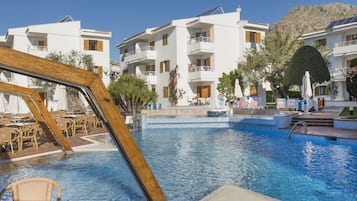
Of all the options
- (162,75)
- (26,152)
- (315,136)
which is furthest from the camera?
(162,75)

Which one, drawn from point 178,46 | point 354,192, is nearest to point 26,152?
point 354,192

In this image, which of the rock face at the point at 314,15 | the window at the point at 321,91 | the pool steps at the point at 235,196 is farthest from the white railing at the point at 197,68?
the rock face at the point at 314,15

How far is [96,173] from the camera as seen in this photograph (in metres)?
7.49

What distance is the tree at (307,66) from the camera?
79.8 feet

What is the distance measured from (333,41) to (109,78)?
2825 centimetres

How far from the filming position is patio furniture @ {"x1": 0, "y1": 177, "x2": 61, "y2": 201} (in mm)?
3211

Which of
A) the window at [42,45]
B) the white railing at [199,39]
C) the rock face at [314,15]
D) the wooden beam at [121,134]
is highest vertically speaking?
the rock face at [314,15]

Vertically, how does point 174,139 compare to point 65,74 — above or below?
below

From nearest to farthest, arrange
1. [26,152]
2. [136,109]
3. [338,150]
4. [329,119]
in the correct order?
1. [26,152]
2. [338,150]
3. [329,119]
4. [136,109]

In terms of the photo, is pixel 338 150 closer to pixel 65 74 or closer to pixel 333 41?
pixel 65 74

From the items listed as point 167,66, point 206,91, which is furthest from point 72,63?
point 206,91

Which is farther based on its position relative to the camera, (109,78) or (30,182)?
(109,78)

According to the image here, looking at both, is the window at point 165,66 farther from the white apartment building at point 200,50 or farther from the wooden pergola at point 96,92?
the wooden pergola at point 96,92

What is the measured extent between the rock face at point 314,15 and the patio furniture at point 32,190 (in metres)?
113
